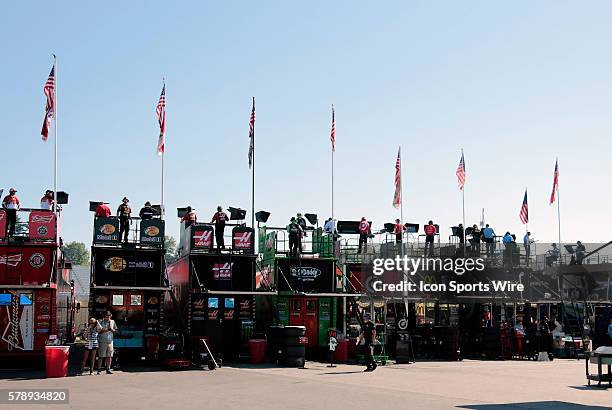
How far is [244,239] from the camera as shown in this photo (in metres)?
31.3

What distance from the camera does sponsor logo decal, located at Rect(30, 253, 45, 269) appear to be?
26781 millimetres

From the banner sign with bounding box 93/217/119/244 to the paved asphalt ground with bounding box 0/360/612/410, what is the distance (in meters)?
5.81

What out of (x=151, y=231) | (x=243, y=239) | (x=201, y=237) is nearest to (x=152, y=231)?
(x=151, y=231)

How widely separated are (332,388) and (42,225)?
40.9 feet

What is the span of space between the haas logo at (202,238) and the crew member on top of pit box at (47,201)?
5.43 meters

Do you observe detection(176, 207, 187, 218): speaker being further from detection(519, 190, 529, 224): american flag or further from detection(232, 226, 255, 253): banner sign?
detection(519, 190, 529, 224): american flag

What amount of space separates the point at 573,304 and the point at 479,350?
23.1ft

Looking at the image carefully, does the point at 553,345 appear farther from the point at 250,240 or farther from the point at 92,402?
the point at 92,402

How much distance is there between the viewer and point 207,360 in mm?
26484

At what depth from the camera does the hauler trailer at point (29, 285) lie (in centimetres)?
2622

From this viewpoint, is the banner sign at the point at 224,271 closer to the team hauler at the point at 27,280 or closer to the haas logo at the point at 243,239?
the haas logo at the point at 243,239

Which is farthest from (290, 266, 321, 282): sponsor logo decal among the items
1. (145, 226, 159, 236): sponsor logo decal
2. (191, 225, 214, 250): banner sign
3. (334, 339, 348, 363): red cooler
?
(145, 226, 159, 236): sponsor logo decal

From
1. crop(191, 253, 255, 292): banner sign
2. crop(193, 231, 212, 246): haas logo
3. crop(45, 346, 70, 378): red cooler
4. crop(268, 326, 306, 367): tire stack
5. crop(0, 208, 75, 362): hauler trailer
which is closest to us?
crop(45, 346, 70, 378): red cooler

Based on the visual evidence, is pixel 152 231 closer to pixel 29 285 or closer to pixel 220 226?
pixel 220 226
